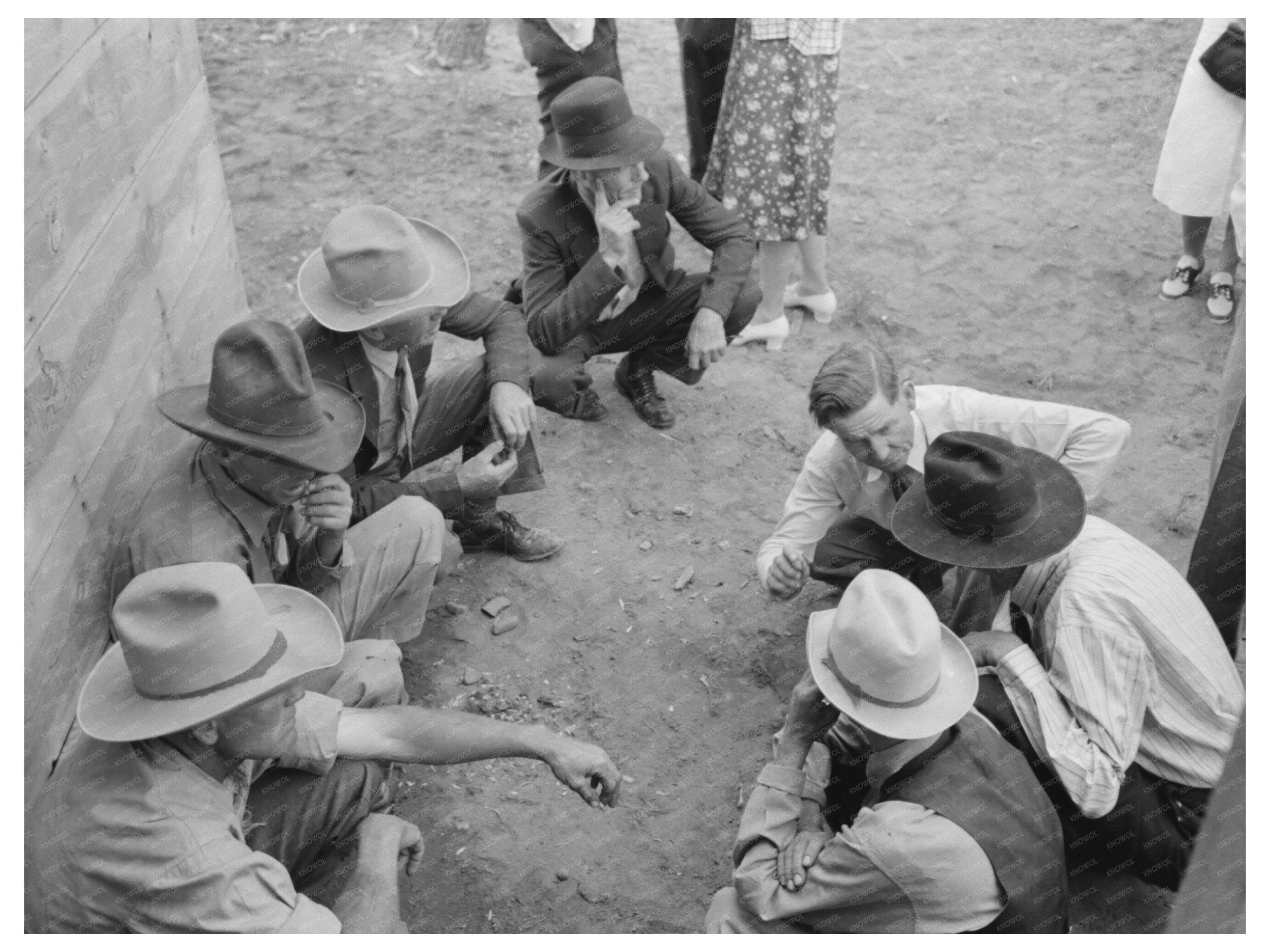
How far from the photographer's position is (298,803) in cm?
314

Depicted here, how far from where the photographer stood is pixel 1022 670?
10.6ft

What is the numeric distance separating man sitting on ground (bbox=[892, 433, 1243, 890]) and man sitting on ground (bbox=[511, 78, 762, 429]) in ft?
6.02

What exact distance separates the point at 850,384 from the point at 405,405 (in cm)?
162

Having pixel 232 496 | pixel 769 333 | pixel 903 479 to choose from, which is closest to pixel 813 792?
pixel 903 479

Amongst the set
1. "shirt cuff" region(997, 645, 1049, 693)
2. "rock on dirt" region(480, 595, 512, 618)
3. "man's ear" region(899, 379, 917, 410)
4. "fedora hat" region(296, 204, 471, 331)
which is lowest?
"rock on dirt" region(480, 595, 512, 618)

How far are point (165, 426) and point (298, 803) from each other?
4.84 ft

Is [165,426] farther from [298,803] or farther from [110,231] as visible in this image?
[298,803]

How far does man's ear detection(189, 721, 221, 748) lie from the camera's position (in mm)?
2648

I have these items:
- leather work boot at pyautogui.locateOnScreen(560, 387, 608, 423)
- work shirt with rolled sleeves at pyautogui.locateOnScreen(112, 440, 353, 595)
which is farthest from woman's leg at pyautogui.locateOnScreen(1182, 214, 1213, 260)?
work shirt with rolled sleeves at pyautogui.locateOnScreen(112, 440, 353, 595)

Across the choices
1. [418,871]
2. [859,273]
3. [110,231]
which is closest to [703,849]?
[418,871]

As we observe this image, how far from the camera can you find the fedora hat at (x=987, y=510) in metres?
3.21

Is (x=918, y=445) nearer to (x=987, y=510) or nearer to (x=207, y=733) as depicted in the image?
(x=987, y=510)

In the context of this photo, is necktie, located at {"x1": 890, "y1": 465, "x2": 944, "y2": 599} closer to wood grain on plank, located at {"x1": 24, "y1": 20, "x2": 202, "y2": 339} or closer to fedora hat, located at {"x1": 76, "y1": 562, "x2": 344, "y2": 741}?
fedora hat, located at {"x1": 76, "y1": 562, "x2": 344, "y2": 741}

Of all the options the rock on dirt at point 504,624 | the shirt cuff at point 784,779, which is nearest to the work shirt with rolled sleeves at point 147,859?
the shirt cuff at point 784,779
